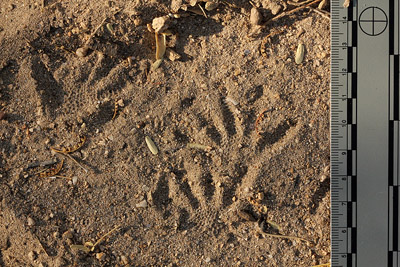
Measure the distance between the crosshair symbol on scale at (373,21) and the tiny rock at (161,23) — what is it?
1108 millimetres

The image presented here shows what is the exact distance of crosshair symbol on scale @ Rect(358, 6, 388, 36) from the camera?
6.93ft

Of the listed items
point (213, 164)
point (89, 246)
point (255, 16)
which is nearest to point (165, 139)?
point (213, 164)

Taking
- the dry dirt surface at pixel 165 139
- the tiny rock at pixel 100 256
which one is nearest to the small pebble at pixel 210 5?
the dry dirt surface at pixel 165 139

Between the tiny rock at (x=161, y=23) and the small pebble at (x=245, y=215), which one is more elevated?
the tiny rock at (x=161, y=23)

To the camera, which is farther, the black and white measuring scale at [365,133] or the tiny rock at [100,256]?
the tiny rock at [100,256]

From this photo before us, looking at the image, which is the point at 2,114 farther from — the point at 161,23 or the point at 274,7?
the point at 274,7

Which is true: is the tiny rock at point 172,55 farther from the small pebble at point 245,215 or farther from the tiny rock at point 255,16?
the small pebble at point 245,215

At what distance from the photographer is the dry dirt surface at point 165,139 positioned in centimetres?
223

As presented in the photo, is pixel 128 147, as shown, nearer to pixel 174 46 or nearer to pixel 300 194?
pixel 174 46

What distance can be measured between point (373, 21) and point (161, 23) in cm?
121

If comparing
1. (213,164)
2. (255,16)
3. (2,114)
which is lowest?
(213,164)

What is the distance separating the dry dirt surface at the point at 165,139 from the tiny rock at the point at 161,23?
6cm

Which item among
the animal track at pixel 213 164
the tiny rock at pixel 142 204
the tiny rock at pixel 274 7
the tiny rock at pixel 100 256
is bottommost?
the tiny rock at pixel 100 256

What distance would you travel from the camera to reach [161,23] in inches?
85.3
